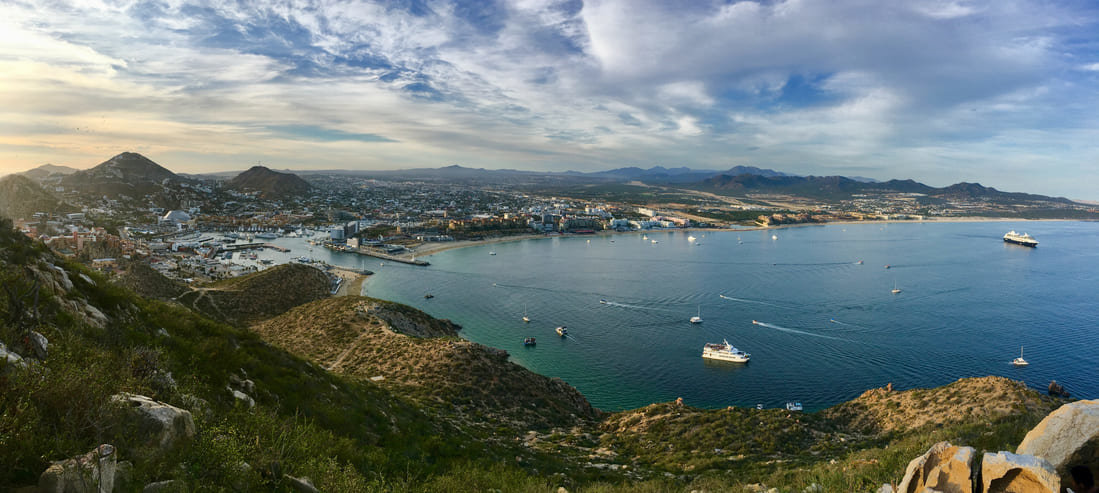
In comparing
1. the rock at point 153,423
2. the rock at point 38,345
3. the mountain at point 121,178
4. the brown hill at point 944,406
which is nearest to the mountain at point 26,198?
the mountain at point 121,178

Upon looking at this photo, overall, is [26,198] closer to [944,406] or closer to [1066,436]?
[1066,436]

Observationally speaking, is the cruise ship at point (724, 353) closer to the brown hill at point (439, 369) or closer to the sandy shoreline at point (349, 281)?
the brown hill at point (439, 369)

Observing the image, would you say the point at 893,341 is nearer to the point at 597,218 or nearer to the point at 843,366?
the point at 843,366

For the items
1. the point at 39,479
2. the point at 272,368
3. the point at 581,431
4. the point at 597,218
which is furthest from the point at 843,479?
the point at 597,218

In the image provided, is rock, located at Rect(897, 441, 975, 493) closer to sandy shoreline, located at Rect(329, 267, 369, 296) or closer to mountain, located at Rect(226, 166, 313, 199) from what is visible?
sandy shoreline, located at Rect(329, 267, 369, 296)

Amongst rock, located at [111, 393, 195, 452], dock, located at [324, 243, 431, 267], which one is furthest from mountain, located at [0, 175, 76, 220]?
rock, located at [111, 393, 195, 452]

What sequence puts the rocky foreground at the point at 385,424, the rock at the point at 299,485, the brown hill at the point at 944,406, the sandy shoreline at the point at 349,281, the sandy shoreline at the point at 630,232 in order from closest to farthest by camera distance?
the rocky foreground at the point at 385,424 < the rock at the point at 299,485 < the brown hill at the point at 944,406 < the sandy shoreline at the point at 349,281 < the sandy shoreline at the point at 630,232
